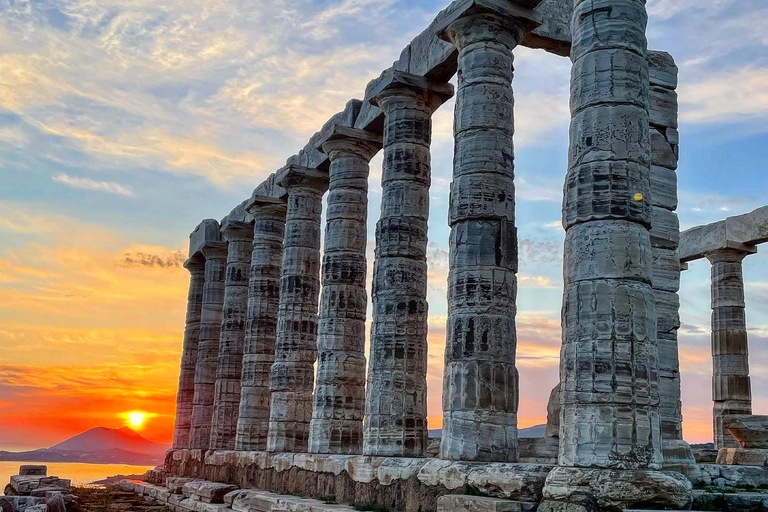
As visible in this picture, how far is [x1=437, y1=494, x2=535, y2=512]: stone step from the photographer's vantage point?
11.6 meters

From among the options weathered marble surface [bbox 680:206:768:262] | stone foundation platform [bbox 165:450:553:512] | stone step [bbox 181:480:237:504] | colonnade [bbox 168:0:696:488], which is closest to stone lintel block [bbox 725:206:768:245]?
weathered marble surface [bbox 680:206:768:262]

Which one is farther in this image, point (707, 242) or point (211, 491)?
point (707, 242)

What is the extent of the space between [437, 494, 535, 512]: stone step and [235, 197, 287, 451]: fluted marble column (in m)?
14.2

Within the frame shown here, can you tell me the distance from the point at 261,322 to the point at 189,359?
27.8 ft

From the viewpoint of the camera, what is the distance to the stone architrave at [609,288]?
1110 cm

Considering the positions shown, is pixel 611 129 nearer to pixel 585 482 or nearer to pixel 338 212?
pixel 585 482

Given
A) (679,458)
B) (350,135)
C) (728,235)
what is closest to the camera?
(679,458)

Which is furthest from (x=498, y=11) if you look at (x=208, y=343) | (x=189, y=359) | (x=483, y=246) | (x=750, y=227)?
(x=189, y=359)

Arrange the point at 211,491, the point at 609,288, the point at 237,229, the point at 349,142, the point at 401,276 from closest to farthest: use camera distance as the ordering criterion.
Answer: the point at 609,288, the point at 401,276, the point at 349,142, the point at 211,491, the point at 237,229

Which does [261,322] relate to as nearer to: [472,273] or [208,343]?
[208,343]

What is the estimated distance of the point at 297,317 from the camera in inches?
966

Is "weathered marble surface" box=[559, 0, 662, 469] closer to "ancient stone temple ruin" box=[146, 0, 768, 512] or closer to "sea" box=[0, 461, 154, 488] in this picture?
"ancient stone temple ruin" box=[146, 0, 768, 512]

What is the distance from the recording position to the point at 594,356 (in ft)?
38.1

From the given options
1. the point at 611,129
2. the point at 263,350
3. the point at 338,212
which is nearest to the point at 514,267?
the point at 611,129
